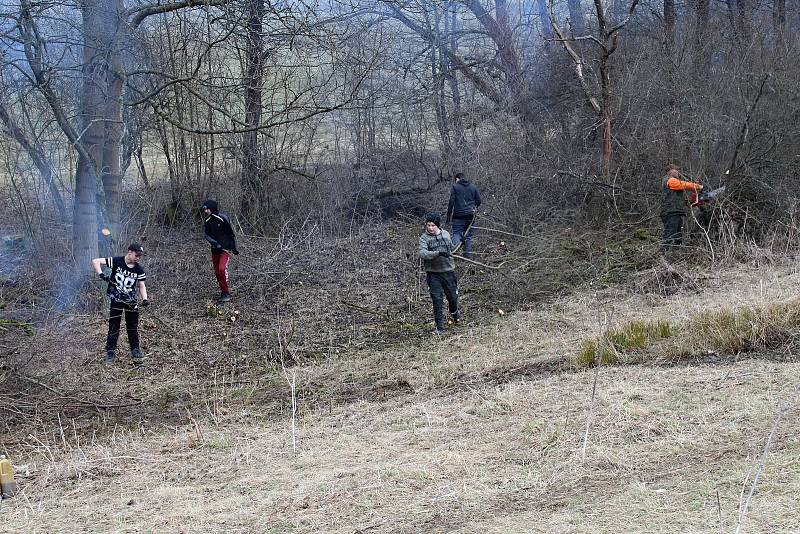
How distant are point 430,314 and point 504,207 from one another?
5226 mm

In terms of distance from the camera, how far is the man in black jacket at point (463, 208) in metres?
15.9

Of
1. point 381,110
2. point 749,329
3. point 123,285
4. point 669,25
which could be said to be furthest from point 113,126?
point 669,25

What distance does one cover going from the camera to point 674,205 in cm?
1436

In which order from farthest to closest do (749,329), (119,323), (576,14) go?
(576,14) → (119,323) → (749,329)

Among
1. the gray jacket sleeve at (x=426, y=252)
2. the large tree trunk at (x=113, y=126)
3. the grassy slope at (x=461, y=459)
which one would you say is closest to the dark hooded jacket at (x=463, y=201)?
the gray jacket sleeve at (x=426, y=252)

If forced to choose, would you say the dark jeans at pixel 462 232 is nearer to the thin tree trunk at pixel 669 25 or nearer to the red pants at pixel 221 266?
the red pants at pixel 221 266

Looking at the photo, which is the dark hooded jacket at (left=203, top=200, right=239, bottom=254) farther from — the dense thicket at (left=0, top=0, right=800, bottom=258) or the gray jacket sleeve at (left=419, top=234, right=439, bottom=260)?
the gray jacket sleeve at (left=419, top=234, right=439, bottom=260)

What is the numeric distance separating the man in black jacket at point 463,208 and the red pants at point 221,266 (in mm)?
4026

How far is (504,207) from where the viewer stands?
18.2 m

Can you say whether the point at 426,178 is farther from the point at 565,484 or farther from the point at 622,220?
the point at 565,484

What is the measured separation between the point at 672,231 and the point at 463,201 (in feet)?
11.8

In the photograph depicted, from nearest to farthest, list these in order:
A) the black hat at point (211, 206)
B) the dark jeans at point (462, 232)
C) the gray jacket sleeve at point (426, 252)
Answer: the gray jacket sleeve at point (426, 252), the black hat at point (211, 206), the dark jeans at point (462, 232)

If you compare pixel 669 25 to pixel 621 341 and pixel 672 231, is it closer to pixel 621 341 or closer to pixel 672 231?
pixel 672 231

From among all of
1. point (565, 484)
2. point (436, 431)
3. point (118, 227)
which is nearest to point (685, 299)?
point (436, 431)
